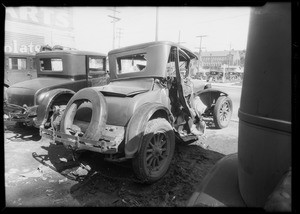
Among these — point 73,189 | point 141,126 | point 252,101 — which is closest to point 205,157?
point 141,126

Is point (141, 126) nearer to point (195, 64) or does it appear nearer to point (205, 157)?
point (205, 157)

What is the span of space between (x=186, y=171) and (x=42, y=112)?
11.9 ft

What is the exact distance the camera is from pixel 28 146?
5.08 meters

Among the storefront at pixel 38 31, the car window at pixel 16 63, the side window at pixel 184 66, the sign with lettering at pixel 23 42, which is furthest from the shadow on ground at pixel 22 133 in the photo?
the sign with lettering at pixel 23 42

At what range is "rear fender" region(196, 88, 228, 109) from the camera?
254 inches

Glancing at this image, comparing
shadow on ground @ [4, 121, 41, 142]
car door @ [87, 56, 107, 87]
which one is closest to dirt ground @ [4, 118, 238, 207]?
shadow on ground @ [4, 121, 41, 142]

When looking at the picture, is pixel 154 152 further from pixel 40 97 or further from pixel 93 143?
pixel 40 97

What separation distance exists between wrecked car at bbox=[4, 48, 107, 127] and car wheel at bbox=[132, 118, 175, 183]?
8.24ft

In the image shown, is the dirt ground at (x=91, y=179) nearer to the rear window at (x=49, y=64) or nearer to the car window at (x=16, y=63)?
the rear window at (x=49, y=64)

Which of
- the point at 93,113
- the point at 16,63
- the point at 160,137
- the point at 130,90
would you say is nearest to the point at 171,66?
the point at 130,90

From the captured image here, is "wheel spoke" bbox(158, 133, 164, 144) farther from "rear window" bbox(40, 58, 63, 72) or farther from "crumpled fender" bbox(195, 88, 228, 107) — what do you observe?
"rear window" bbox(40, 58, 63, 72)

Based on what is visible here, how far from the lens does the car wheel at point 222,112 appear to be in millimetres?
6375

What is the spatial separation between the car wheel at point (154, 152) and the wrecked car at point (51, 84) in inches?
98.9

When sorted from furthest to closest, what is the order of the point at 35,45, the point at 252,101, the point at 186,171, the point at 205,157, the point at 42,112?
the point at 35,45
the point at 42,112
the point at 205,157
the point at 186,171
the point at 252,101
